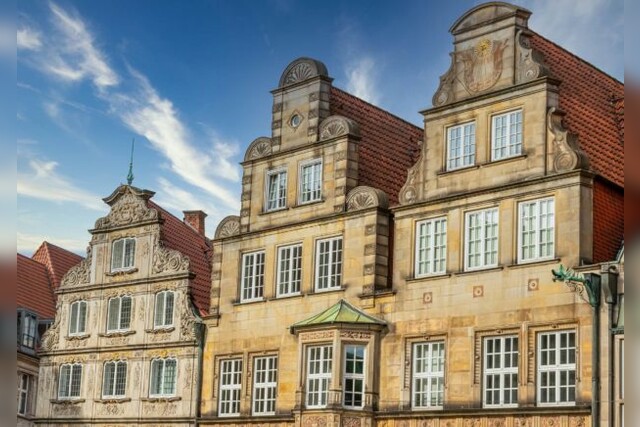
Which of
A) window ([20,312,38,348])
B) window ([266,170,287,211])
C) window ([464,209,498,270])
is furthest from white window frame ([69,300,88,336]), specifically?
window ([464,209,498,270])

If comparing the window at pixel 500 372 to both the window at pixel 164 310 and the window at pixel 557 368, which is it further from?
the window at pixel 164 310

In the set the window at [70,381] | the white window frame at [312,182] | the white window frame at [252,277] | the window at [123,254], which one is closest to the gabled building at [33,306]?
the window at [70,381]

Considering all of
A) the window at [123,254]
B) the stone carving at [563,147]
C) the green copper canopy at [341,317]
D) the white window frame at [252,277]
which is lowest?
the green copper canopy at [341,317]

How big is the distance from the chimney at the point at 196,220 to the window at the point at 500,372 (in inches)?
917

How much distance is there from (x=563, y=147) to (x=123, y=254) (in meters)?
22.0

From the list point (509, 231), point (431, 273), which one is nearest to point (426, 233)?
point (431, 273)

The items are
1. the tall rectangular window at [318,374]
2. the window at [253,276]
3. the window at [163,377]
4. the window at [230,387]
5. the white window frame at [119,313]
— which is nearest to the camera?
the tall rectangular window at [318,374]

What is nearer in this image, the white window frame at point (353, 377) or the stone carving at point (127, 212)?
the white window frame at point (353, 377)

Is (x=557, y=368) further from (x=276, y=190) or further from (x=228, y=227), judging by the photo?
(x=228, y=227)

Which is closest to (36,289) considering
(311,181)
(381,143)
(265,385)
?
(265,385)

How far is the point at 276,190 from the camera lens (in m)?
38.2

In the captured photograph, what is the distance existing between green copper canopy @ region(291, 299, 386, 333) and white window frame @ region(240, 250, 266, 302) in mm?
3435

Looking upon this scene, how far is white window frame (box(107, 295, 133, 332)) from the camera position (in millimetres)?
43703

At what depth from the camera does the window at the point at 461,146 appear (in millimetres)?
31578
